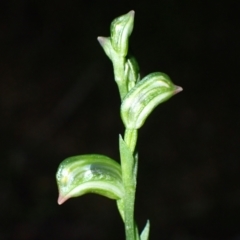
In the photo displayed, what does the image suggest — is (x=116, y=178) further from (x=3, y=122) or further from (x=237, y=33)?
(x=237, y=33)

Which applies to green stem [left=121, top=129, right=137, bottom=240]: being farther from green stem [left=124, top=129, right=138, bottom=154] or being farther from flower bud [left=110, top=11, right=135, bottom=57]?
flower bud [left=110, top=11, right=135, bottom=57]

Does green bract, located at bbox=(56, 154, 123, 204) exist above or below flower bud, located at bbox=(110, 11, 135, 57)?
below

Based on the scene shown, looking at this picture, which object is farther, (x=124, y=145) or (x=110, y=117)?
(x=110, y=117)

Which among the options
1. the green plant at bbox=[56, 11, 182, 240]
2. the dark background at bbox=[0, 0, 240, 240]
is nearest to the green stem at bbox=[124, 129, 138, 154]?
the green plant at bbox=[56, 11, 182, 240]

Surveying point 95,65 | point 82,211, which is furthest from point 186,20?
point 82,211

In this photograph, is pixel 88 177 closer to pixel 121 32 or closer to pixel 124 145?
A: pixel 124 145

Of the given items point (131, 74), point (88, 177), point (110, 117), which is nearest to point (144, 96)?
point (131, 74)

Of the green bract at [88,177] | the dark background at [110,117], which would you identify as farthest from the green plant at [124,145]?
the dark background at [110,117]
